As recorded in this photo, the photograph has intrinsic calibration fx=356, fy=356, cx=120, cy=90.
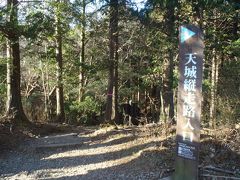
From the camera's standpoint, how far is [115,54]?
49.1ft

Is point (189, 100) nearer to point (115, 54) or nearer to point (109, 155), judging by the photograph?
point (109, 155)

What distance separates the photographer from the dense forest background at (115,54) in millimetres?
9289

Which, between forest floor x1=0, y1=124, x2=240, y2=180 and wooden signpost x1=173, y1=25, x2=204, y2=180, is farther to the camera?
forest floor x1=0, y1=124, x2=240, y2=180

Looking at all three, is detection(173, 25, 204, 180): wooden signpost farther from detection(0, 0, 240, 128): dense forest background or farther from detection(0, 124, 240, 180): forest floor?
detection(0, 0, 240, 128): dense forest background

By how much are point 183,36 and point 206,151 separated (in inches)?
107

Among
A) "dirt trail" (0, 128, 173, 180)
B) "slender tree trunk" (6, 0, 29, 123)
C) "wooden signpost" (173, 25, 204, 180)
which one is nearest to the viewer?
"wooden signpost" (173, 25, 204, 180)

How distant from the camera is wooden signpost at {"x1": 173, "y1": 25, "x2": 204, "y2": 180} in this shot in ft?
15.7

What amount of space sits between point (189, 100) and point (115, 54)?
10262 millimetres

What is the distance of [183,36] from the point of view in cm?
496

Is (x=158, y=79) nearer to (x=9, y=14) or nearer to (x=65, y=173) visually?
(x=9, y=14)

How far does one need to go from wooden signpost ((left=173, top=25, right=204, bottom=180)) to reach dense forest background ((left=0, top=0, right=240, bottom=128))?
9.51 ft

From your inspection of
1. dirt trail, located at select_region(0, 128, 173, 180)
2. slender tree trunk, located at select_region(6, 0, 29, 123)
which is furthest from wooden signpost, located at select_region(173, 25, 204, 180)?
slender tree trunk, located at select_region(6, 0, 29, 123)

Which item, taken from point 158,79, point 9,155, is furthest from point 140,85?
point 9,155

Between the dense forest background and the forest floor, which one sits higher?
the dense forest background
